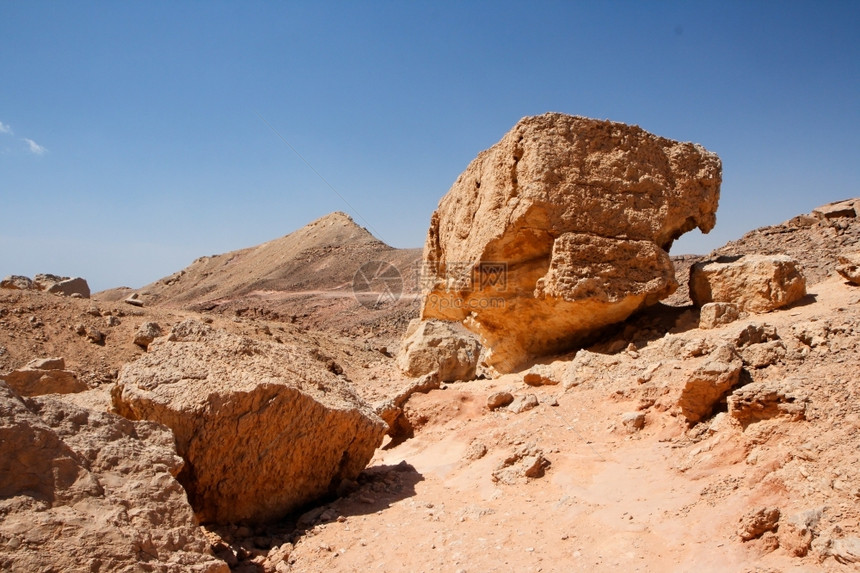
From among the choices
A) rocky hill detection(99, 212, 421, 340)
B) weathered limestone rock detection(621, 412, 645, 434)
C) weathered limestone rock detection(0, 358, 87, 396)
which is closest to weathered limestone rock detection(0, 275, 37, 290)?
rocky hill detection(99, 212, 421, 340)

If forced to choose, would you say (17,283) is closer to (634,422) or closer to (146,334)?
(146,334)

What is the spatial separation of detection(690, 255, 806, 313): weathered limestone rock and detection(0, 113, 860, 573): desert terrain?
0.26 feet

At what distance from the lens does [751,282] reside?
6.63 meters

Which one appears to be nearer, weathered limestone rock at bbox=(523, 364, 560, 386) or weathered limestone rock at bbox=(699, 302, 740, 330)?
weathered limestone rock at bbox=(699, 302, 740, 330)

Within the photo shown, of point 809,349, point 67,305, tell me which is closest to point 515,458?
point 809,349

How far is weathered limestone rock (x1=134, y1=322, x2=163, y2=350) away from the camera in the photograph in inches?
479

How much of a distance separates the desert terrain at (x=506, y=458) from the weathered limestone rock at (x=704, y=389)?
2 cm

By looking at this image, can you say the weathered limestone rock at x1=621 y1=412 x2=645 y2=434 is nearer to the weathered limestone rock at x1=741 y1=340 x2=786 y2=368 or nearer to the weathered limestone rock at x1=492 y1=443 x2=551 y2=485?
the weathered limestone rock at x1=492 y1=443 x2=551 y2=485

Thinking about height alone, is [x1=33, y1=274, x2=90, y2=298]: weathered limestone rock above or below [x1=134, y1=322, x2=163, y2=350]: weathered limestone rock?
above

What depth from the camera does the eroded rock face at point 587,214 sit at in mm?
7055

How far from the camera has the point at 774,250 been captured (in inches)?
463

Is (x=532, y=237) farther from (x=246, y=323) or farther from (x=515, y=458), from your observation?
(x=246, y=323)

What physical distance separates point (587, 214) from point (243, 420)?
490 centimetres

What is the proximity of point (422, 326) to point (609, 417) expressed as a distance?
215 inches
